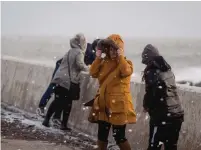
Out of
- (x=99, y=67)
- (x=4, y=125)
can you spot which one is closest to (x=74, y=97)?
(x=4, y=125)

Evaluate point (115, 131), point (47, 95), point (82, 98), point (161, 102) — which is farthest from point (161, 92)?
point (47, 95)

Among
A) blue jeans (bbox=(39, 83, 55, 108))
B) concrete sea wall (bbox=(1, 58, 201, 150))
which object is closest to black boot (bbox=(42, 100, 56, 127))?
blue jeans (bbox=(39, 83, 55, 108))

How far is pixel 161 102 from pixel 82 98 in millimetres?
3515

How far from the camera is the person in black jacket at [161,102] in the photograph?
21.4ft

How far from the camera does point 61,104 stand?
9.80m

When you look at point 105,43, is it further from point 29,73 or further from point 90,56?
point 29,73

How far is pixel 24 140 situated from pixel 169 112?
2.73 meters

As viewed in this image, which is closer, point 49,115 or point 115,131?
point 115,131

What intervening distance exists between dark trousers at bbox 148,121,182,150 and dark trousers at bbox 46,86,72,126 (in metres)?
3.21

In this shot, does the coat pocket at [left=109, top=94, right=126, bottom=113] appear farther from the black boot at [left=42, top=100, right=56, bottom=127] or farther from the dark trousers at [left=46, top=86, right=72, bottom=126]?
the black boot at [left=42, top=100, right=56, bottom=127]

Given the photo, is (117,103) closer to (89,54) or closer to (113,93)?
(113,93)

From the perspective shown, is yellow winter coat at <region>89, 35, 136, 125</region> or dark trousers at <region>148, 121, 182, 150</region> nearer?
dark trousers at <region>148, 121, 182, 150</region>

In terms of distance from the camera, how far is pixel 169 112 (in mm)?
6508

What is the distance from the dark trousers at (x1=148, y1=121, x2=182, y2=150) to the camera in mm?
6569
